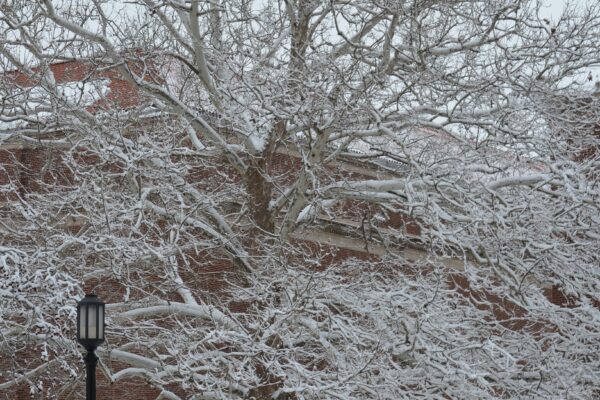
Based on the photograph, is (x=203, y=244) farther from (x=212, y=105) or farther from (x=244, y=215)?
(x=212, y=105)

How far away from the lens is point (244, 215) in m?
14.0

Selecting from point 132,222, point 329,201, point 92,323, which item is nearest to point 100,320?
point 92,323

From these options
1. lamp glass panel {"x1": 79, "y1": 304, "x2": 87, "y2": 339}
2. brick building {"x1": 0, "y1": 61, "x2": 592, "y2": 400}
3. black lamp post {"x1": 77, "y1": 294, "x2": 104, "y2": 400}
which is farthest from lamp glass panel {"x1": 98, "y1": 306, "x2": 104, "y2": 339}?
brick building {"x1": 0, "y1": 61, "x2": 592, "y2": 400}

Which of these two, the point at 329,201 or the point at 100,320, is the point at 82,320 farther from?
the point at 329,201

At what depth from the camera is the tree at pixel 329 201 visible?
1151 cm

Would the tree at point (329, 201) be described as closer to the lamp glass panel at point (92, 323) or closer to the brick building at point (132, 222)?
the brick building at point (132, 222)

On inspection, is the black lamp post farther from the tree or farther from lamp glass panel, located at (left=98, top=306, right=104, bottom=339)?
the tree

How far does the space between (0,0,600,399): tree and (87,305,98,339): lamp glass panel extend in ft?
6.41

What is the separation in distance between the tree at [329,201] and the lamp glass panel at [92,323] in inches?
76.9

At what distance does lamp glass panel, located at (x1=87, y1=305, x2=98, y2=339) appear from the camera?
8.73m

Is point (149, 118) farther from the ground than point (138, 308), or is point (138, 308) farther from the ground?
point (149, 118)

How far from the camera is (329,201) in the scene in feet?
45.9

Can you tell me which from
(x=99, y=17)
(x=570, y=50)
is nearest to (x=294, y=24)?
(x=99, y=17)

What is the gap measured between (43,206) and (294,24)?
396cm
